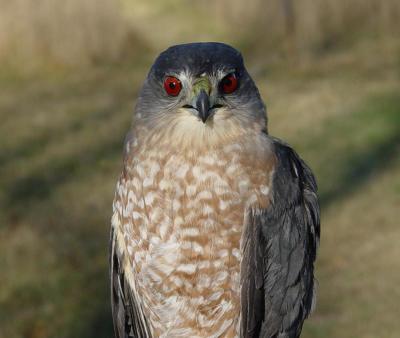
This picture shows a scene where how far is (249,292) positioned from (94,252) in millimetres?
4287

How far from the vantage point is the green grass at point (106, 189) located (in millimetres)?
7195

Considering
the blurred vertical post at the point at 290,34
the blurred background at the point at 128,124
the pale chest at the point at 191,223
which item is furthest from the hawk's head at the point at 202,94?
the blurred vertical post at the point at 290,34

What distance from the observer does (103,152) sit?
36.1 ft

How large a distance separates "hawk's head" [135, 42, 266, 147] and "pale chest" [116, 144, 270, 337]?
0.36 ft

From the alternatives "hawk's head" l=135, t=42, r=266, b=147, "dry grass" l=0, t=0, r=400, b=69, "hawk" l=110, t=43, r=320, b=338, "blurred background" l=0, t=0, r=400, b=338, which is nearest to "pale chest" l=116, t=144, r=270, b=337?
"hawk" l=110, t=43, r=320, b=338

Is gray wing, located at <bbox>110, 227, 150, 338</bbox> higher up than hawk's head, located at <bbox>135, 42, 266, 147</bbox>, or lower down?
lower down

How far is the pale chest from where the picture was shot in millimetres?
3873

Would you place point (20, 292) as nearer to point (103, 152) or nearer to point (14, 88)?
point (103, 152)

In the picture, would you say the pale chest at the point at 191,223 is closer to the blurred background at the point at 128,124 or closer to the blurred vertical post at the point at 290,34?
the blurred background at the point at 128,124

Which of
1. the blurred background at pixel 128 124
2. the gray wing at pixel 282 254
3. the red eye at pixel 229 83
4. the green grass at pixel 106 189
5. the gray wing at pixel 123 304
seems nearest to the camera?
the red eye at pixel 229 83

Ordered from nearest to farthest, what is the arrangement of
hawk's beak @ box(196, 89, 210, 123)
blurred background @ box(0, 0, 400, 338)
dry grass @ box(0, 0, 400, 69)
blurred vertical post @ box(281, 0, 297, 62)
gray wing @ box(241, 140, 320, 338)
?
hawk's beak @ box(196, 89, 210, 123) → gray wing @ box(241, 140, 320, 338) → blurred background @ box(0, 0, 400, 338) → dry grass @ box(0, 0, 400, 69) → blurred vertical post @ box(281, 0, 297, 62)

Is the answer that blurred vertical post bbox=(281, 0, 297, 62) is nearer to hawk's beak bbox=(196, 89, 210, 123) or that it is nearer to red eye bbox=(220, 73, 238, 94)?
red eye bbox=(220, 73, 238, 94)

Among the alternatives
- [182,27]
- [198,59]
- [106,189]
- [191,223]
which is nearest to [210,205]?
[191,223]

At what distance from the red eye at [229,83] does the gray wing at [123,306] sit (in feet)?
2.77
